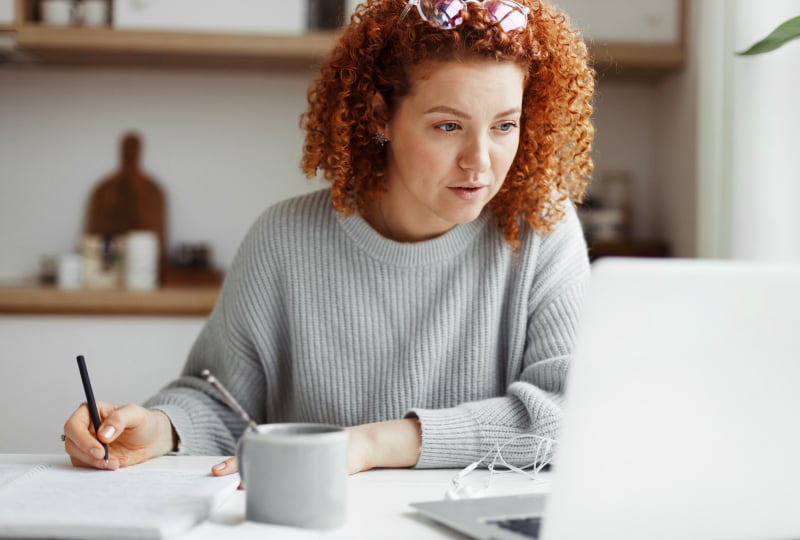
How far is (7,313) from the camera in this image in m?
2.54

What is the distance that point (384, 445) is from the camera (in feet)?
3.45

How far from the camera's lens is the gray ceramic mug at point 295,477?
740 mm

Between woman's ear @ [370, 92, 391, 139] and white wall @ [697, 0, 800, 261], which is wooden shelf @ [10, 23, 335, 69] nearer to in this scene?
white wall @ [697, 0, 800, 261]

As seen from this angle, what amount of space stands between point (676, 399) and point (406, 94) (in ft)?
2.35

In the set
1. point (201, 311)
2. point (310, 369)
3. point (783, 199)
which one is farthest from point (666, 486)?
point (201, 311)

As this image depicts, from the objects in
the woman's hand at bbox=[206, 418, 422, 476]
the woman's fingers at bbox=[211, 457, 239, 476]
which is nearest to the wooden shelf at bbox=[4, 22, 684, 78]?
the woman's hand at bbox=[206, 418, 422, 476]

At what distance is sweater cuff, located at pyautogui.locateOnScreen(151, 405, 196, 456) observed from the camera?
3.86 ft

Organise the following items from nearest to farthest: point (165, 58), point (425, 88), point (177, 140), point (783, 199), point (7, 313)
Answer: point (425, 88)
point (783, 199)
point (7, 313)
point (165, 58)
point (177, 140)

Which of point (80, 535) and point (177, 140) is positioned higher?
point (177, 140)

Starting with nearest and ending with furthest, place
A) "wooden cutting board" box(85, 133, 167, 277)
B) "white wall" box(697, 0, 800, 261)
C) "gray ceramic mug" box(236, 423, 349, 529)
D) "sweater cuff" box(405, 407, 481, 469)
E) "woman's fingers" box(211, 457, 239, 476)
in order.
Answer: "gray ceramic mug" box(236, 423, 349, 529), "woman's fingers" box(211, 457, 239, 476), "sweater cuff" box(405, 407, 481, 469), "white wall" box(697, 0, 800, 261), "wooden cutting board" box(85, 133, 167, 277)

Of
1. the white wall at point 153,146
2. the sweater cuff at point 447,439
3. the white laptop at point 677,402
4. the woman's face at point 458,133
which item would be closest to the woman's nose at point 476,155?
the woman's face at point 458,133

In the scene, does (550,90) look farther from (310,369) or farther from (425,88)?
(310,369)

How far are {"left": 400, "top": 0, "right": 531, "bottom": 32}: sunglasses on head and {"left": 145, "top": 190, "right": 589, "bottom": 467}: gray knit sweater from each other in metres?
0.30

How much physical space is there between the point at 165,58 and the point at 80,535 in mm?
2260
